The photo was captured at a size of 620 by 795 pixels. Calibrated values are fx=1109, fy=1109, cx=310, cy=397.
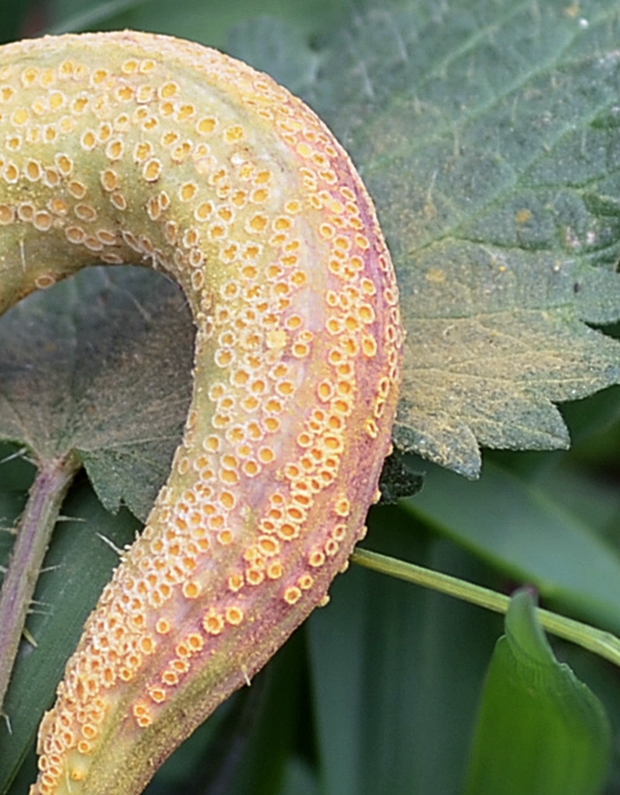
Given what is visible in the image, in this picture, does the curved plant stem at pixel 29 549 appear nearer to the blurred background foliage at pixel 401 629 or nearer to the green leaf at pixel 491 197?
the blurred background foliage at pixel 401 629

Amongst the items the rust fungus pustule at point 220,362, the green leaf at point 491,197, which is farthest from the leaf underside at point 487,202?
the rust fungus pustule at point 220,362

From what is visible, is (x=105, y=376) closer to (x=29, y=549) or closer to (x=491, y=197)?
(x=29, y=549)

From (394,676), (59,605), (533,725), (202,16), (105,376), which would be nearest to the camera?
(533,725)

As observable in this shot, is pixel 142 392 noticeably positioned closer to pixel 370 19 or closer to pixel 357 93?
pixel 357 93

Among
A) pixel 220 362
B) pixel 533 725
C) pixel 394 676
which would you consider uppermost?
pixel 220 362

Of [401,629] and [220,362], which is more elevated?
[220,362]

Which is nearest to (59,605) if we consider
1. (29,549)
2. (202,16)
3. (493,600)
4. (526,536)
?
(29,549)

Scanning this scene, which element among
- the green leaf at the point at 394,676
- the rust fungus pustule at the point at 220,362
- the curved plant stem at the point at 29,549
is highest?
the rust fungus pustule at the point at 220,362
